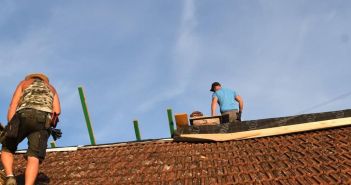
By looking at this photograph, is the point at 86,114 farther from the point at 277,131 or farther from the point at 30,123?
the point at 30,123

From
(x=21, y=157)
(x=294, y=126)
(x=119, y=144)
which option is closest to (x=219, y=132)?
(x=294, y=126)

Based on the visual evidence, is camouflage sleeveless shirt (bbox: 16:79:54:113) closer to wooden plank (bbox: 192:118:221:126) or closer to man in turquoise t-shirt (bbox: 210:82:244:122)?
wooden plank (bbox: 192:118:221:126)

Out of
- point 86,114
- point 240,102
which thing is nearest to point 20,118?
point 240,102

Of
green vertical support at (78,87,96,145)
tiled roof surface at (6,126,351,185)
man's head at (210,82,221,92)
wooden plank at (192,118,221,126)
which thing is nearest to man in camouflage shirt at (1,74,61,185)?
tiled roof surface at (6,126,351,185)

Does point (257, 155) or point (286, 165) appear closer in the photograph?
point (286, 165)

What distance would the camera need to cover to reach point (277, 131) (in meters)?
5.73

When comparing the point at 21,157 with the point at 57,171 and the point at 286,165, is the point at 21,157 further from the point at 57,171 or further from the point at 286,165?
the point at 286,165

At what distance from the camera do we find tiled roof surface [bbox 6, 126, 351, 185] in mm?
4157

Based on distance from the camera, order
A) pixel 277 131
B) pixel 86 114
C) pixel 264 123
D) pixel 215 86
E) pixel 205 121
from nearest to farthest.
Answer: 1. pixel 277 131
2. pixel 264 123
3. pixel 205 121
4. pixel 215 86
5. pixel 86 114

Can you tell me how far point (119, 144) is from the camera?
631cm

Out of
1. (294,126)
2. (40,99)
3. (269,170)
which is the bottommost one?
(269,170)

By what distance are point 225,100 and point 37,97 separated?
15.0 ft

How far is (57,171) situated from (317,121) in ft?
12.2

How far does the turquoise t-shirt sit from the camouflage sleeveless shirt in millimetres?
4296
